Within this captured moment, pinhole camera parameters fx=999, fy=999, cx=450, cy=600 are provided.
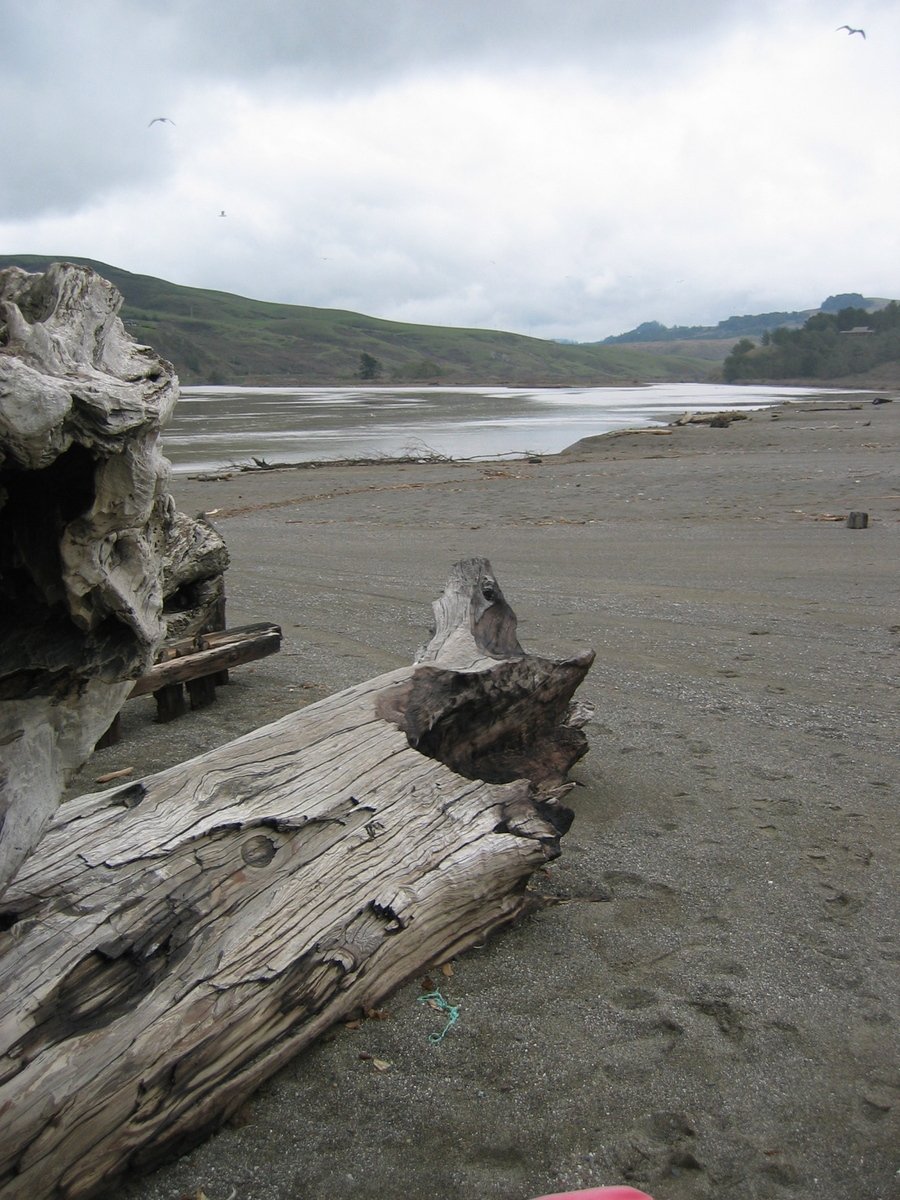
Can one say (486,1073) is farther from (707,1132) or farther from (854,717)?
(854,717)

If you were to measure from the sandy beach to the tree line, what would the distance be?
65.7 metres

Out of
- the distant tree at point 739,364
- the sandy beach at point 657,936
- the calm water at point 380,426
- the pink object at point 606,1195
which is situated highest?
the distant tree at point 739,364

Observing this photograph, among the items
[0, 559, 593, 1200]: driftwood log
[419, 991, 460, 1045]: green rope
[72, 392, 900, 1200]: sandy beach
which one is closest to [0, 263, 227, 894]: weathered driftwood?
[0, 559, 593, 1200]: driftwood log

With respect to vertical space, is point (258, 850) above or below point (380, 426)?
below

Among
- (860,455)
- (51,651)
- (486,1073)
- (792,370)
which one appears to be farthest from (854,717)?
(792,370)

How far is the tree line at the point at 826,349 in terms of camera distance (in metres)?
68.2

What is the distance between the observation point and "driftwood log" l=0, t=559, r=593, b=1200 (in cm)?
230

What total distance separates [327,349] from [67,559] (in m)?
113

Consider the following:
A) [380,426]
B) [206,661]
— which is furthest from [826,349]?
[206,661]

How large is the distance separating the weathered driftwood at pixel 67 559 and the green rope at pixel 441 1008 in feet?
4.05

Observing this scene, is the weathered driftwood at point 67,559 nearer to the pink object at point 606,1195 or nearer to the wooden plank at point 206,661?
the pink object at point 606,1195

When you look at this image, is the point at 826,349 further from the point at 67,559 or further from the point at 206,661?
the point at 67,559

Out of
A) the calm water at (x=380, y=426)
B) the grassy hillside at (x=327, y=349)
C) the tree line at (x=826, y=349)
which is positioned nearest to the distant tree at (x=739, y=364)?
the tree line at (x=826, y=349)

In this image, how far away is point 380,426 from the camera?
32.6m
